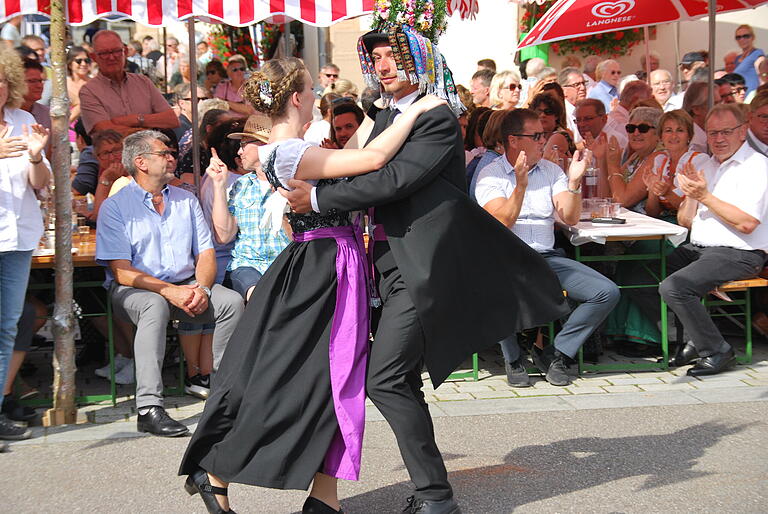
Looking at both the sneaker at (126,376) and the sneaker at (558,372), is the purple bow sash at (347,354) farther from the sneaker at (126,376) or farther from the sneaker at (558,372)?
the sneaker at (126,376)

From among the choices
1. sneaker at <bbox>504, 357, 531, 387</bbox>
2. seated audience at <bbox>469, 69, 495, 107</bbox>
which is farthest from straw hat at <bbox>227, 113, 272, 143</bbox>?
seated audience at <bbox>469, 69, 495, 107</bbox>

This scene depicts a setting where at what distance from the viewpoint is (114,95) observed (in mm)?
8227

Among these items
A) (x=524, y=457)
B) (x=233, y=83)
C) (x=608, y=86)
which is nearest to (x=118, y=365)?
(x=524, y=457)

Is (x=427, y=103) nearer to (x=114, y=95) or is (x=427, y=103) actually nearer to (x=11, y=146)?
(x=11, y=146)

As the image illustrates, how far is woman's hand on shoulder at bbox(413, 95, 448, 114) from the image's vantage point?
3.70m

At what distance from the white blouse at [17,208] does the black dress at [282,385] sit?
1937 mm

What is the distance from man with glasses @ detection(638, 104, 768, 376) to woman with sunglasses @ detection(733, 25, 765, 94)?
665cm

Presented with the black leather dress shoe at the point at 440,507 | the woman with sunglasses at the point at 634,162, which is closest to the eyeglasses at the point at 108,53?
the woman with sunglasses at the point at 634,162

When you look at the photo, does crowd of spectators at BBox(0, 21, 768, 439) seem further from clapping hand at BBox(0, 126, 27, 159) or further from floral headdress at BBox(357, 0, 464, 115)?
floral headdress at BBox(357, 0, 464, 115)

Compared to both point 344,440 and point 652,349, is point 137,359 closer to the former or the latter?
point 344,440

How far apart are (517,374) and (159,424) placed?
2.15 meters

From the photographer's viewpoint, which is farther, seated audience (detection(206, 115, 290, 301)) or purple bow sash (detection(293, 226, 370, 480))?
seated audience (detection(206, 115, 290, 301))

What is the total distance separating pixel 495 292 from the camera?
3.92m

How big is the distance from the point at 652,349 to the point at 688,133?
1.67 metres
